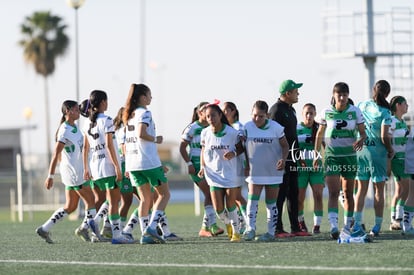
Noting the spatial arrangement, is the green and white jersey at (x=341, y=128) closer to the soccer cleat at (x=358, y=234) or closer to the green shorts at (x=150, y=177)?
the soccer cleat at (x=358, y=234)

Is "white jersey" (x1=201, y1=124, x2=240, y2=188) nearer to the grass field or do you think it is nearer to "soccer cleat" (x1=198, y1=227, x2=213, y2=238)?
the grass field

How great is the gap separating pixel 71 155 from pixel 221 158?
2.26 m

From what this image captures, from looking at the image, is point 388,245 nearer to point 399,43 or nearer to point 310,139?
point 310,139

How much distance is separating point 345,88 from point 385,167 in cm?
149

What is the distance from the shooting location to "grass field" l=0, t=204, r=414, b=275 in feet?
35.2

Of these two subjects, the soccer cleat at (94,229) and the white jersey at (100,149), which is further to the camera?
the soccer cleat at (94,229)

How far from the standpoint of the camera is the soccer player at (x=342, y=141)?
14172mm

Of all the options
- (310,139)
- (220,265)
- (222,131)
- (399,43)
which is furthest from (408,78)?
(220,265)

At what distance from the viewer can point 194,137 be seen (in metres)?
16.9

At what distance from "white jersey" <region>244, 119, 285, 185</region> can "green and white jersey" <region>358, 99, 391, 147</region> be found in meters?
1.18

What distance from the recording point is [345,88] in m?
14.1

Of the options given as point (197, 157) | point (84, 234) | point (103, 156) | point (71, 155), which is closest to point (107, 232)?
point (84, 234)

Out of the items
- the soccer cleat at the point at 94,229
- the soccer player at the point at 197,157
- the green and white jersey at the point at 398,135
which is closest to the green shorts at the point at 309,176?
the green and white jersey at the point at 398,135

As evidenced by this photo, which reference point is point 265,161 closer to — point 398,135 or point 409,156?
point 398,135
